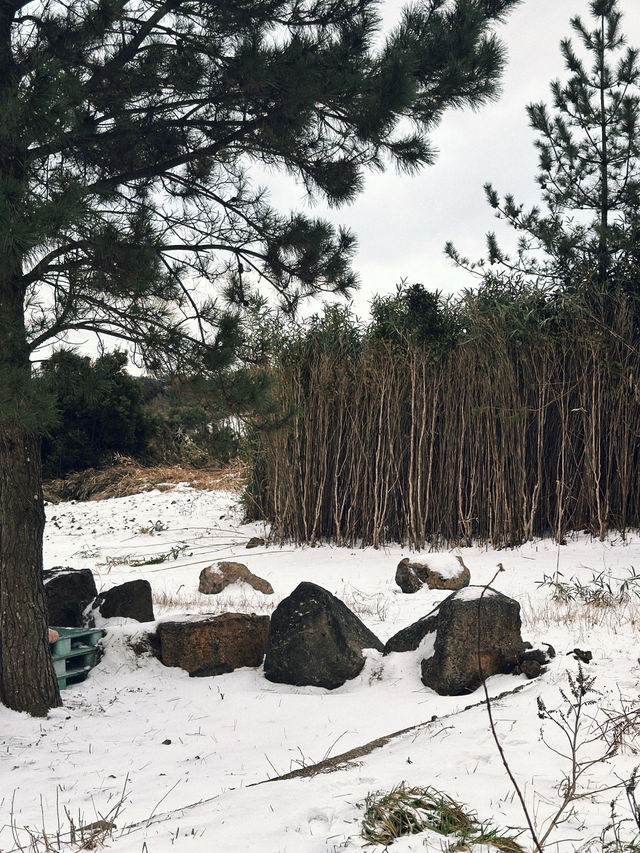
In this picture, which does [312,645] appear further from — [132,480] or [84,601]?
[132,480]

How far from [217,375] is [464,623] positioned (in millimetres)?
1569

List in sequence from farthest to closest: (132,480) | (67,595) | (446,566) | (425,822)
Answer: (132,480) < (446,566) < (67,595) < (425,822)

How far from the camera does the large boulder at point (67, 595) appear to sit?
469 centimetres

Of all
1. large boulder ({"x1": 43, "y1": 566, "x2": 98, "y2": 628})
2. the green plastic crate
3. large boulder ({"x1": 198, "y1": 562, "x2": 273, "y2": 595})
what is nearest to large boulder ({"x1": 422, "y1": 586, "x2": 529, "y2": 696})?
the green plastic crate

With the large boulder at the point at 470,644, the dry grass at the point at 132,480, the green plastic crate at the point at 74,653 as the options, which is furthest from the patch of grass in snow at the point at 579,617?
the dry grass at the point at 132,480

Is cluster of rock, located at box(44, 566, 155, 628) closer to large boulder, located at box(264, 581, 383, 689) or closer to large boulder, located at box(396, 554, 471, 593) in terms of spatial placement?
large boulder, located at box(264, 581, 383, 689)

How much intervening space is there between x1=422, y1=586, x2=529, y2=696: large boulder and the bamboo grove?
348cm

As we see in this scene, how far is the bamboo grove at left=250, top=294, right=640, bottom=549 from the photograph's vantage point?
6938mm

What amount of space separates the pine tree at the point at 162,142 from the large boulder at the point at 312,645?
105 cm

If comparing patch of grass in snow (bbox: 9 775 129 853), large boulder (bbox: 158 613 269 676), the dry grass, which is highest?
the dry grass

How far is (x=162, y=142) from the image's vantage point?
3.70 m

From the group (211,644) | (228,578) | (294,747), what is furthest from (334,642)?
(228,578)

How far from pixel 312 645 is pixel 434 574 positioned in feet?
7.14

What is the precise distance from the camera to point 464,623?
350 cm
